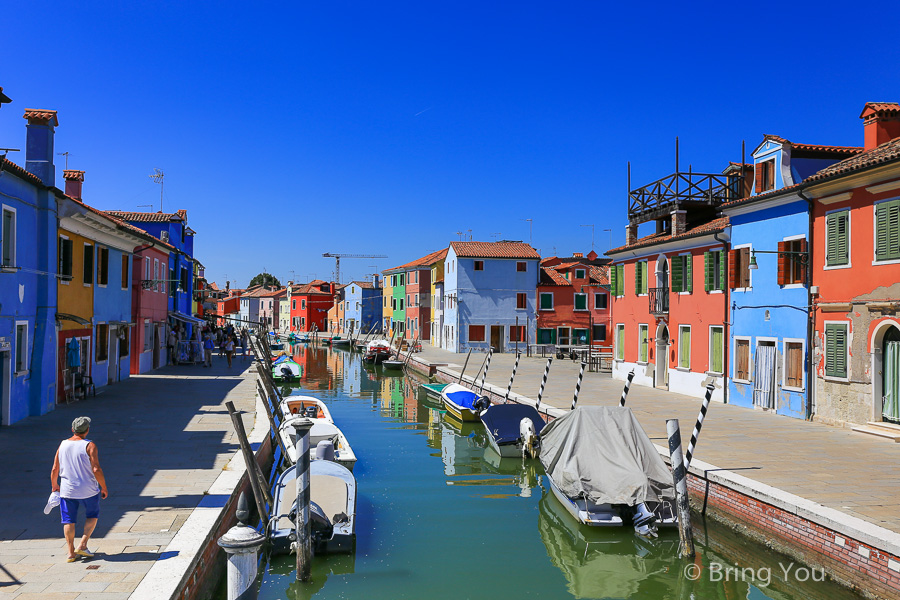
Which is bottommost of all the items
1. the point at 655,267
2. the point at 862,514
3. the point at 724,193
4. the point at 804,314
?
the point at 862,514

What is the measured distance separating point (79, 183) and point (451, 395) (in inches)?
682

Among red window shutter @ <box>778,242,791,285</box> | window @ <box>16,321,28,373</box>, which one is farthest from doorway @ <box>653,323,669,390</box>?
window @ <box>16,321,28,373</box>

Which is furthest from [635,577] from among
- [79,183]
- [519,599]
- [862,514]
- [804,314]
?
[79,183]

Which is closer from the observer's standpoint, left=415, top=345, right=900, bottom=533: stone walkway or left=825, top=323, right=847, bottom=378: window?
left=415, top=345, right=900, bottom=533: stone walkway

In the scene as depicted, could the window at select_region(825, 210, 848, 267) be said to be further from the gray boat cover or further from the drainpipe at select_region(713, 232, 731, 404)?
the gray boat cover

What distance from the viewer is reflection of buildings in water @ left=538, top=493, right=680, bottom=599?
9562 millimetres

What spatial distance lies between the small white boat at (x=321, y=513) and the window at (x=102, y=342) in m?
14.5

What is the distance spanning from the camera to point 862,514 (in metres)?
9.15

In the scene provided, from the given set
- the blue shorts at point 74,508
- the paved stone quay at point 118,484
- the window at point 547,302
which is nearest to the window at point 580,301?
the window at point 547,302

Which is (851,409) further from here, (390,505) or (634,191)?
(634,191)

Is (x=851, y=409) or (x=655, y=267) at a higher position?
(x=655, y=267)

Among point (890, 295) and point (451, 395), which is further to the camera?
point (451, 395)

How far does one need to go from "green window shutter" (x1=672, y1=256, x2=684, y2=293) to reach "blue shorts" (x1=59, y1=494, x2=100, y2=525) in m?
21.6

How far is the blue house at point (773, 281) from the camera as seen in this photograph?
723 inches
